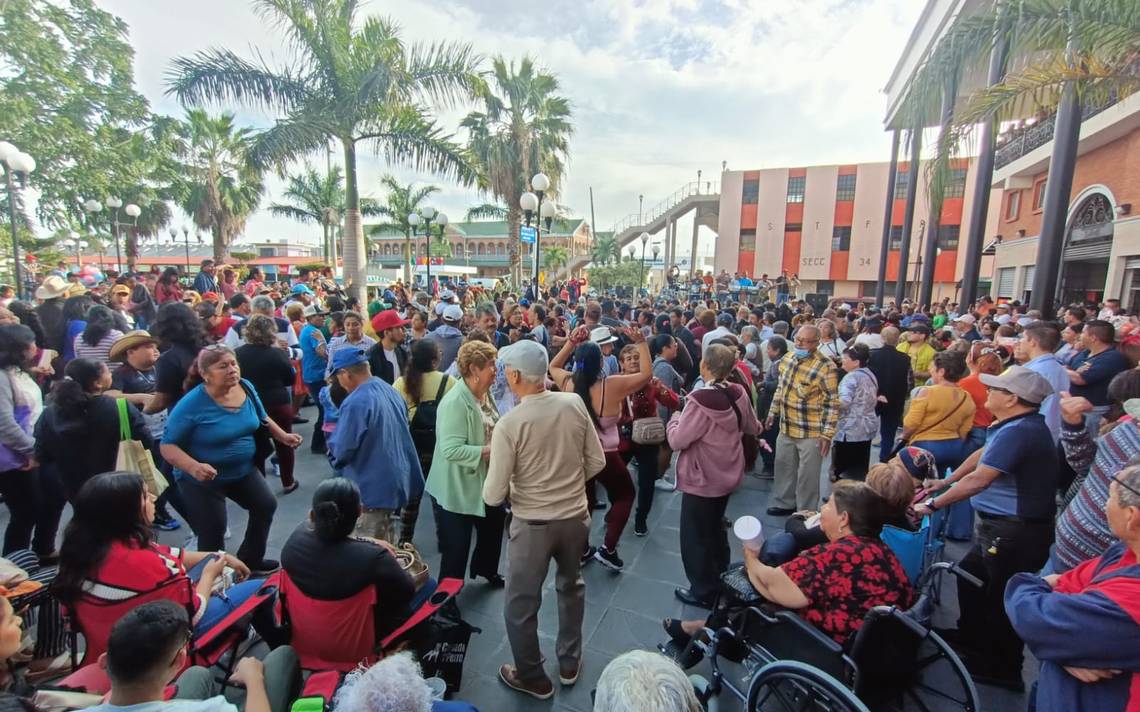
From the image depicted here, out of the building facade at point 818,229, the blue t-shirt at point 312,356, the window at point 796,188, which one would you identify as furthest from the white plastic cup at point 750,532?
the window at point 796,188

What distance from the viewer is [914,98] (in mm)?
7715

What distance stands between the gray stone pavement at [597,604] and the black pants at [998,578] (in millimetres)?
200

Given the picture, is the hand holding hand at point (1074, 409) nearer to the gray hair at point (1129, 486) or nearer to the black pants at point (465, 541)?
the gray hair at point (1129, 486)

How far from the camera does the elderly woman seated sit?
2.16m

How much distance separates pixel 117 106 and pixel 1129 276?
30830 mm

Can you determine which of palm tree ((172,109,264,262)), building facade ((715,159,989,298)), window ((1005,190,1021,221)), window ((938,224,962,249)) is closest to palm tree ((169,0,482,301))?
palm tree ((172,109,264,262))

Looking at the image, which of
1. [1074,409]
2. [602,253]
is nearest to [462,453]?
[1074,409]

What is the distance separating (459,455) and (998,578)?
120 inches

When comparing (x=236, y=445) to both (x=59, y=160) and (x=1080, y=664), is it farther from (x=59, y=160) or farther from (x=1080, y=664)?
(x=59, y=160)

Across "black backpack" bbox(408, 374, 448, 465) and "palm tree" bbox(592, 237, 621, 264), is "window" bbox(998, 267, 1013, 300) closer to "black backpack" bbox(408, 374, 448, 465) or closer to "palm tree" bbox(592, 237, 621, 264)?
"black backpack" bbox(408, 374, 448, 465)

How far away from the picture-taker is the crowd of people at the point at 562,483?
6.14 feet

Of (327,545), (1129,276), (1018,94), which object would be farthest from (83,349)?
(1129,276)

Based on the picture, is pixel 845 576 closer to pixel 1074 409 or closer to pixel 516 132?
pixel 1074 409

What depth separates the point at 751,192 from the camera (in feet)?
113
